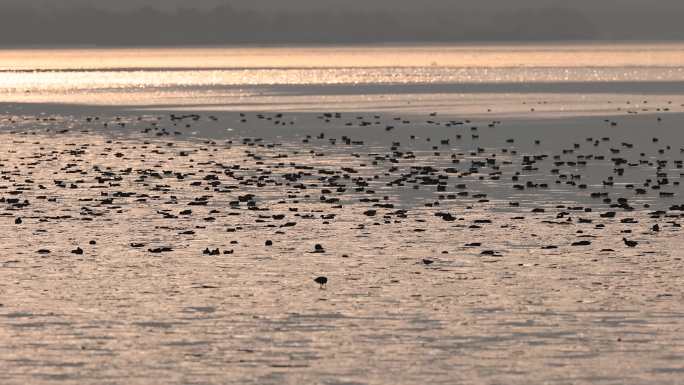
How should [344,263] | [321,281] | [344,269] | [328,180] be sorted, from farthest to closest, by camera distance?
[328,180], [344,263], [344,269], [321,281]

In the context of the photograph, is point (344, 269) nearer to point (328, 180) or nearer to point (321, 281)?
point (321, 281)

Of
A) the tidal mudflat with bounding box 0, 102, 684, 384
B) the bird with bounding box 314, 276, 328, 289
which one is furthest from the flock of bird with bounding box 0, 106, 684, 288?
the tidal mudflat with bounding box 0, 102, 684, 384

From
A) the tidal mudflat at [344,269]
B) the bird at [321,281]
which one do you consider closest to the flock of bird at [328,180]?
the bird at [321,281]

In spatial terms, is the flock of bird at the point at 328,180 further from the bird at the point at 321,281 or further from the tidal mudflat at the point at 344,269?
the tidal mudflat at the point at 344,269

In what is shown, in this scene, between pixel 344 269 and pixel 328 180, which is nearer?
pixel 344 269

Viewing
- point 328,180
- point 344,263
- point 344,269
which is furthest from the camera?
point 328,180

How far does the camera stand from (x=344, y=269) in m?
33.3

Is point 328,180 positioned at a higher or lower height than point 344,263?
lower

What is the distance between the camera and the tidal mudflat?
24.4 metres

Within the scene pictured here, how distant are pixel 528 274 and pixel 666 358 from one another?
8.18m

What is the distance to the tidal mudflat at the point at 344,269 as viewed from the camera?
24.4 m

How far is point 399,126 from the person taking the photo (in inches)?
3691

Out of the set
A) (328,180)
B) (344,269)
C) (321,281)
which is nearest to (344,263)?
(344,269)

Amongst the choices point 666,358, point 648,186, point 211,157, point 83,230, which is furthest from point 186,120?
point 666,358
